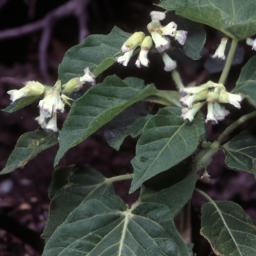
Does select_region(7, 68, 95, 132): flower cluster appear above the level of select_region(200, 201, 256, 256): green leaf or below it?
above

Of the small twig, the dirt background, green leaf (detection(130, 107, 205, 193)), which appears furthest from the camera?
the small twig

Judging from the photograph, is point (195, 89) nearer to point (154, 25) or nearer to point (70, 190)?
point (154, 25)

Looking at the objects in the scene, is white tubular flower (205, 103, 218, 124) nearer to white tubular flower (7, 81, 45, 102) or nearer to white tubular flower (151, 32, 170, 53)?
white tubular flower (151, 32, 170, 53)

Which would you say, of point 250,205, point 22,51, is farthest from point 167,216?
point 22,51

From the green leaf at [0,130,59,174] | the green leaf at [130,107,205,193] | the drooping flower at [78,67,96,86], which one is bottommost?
the green leaf at [0,130,59,174]

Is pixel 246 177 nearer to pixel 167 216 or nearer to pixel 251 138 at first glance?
pixel 251 138

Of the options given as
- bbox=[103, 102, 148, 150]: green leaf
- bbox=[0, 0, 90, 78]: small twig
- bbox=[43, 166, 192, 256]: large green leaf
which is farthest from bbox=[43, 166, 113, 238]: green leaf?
bbox=[0, 0, 90, 78]: small twig
